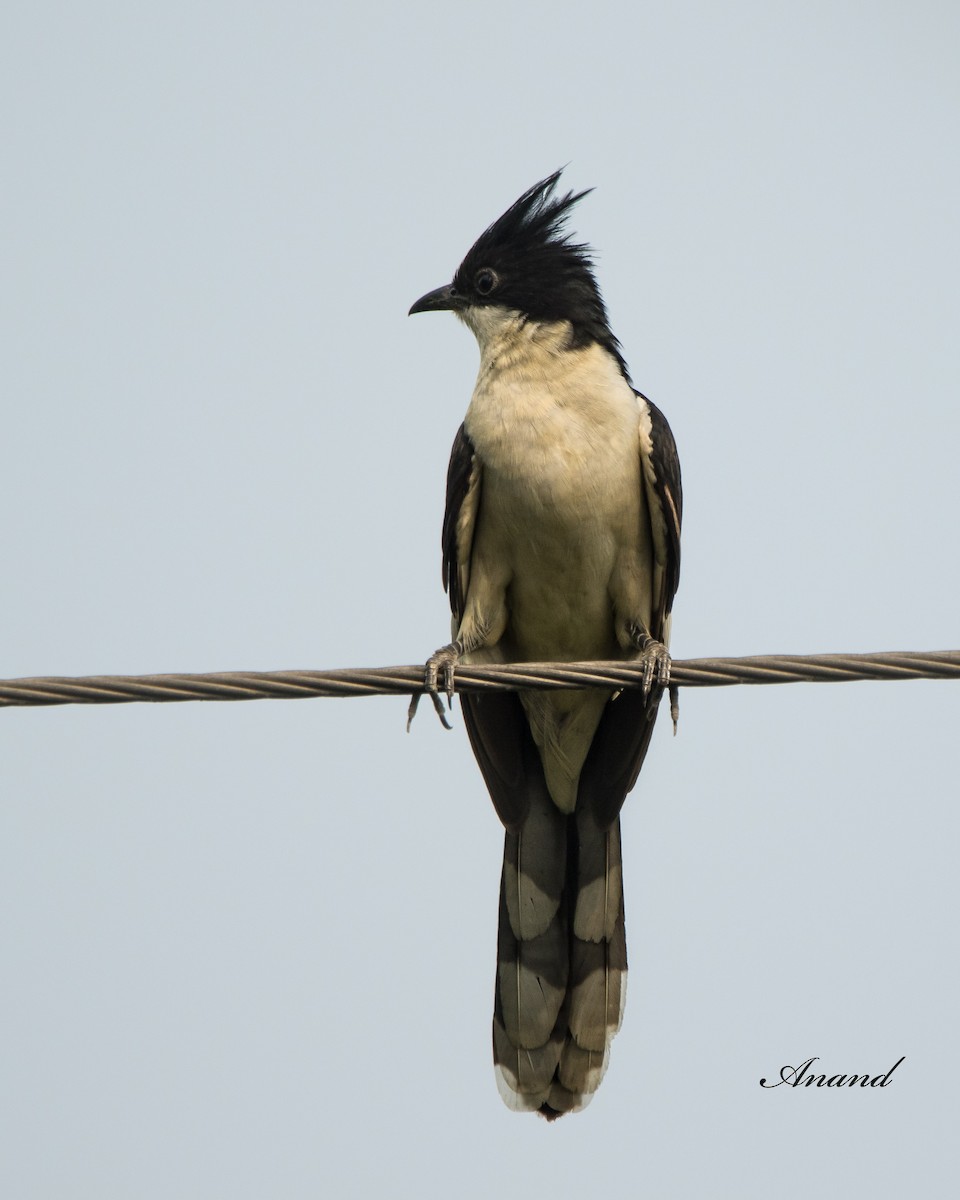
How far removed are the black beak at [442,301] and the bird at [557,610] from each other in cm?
26

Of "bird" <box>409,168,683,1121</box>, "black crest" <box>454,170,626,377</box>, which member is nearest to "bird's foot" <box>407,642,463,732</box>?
"bird" <box>409,168,683,1121</box>

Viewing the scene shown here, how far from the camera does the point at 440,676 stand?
5.45m

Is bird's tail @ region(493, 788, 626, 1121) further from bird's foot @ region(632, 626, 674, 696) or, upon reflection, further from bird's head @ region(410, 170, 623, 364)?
bird's head @ region(410, 170, 623, 364)

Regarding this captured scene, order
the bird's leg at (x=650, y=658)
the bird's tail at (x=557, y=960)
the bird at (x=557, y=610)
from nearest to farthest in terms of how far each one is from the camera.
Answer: the bird's leg at (x=650, y=658), the bird at (x=557, y=610), the bird's tail at (x=557, y=960)

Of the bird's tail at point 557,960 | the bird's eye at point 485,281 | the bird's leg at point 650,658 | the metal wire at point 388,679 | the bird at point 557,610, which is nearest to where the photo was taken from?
the metal wire at point 388,679

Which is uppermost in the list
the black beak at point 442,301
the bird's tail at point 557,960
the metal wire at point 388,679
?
the black beak at point 442,301

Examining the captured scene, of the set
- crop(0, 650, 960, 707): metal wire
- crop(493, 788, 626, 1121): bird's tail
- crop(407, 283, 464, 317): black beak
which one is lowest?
crop(493, 788, 626, 1121): bird's tail

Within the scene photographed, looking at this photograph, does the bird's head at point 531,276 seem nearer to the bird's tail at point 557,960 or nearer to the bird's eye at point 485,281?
the bird's eye at point 485,281

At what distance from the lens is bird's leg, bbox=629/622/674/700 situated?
16.6 ft

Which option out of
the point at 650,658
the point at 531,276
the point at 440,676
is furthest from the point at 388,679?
the point at 531,276

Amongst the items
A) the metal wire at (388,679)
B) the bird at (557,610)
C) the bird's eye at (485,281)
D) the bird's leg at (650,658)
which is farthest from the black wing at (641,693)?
the metal wire at (388,679)

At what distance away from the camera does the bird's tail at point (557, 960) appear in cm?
656

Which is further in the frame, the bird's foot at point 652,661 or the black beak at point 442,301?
the black beak at point 442,301

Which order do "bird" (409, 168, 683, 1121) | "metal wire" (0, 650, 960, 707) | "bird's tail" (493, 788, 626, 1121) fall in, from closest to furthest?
"metal wire" (0, 650, 960, 707) → "bird" (409, 168, 683, 1121) → "bird's tail" (493, 788, 626, 1121)
